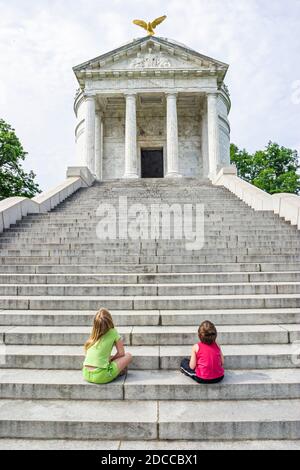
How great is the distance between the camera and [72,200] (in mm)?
15273

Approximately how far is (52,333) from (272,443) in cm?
331

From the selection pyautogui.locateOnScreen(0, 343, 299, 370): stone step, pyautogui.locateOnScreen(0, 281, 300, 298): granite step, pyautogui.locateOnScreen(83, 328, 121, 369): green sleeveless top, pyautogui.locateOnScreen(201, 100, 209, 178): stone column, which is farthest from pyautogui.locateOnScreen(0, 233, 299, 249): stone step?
pyautogui.locateOnScreen(201, 100, 209, 178): stone column

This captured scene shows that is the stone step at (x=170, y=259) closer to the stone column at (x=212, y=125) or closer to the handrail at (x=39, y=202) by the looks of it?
the handrail at (x=39, y=202)

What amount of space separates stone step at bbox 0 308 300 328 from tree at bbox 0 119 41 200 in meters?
27.4

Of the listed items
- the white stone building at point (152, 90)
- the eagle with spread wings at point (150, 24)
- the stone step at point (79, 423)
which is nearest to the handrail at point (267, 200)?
the white stone building at point (152, 90)

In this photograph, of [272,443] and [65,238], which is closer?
[272,443]

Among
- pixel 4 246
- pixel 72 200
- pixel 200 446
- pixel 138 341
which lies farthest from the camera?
pixel 72 200

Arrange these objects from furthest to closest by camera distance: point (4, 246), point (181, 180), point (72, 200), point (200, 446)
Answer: point (181, 180) < point (72, 200) < point (4, 246) < point (200, 446)

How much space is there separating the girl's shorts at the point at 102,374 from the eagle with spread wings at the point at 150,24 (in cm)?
3081

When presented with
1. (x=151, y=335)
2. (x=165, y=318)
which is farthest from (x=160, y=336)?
(x=165, y=318)

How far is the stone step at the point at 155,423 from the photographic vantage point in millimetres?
3643

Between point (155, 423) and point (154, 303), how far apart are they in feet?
8.43
